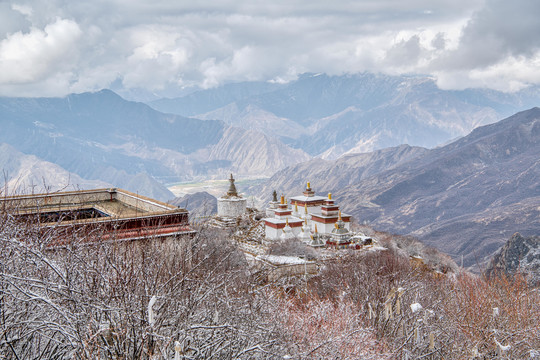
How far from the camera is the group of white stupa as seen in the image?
52531 mm

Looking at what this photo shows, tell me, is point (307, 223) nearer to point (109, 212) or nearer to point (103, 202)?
point (103, 202)

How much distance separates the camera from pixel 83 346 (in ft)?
31.2

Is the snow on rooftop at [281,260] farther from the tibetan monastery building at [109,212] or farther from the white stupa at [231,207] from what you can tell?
the white stupa at [231,207]

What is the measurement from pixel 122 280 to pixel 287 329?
23.3 feet

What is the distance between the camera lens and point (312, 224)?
2309 inches

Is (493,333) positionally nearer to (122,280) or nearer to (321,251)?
(122,280)

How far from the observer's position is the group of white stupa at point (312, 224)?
52.5 metres

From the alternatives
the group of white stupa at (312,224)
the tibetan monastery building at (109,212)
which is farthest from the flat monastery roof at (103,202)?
the group of white stupa at (312,224)

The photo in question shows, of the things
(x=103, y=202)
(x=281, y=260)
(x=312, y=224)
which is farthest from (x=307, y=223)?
(x=103, y=202)

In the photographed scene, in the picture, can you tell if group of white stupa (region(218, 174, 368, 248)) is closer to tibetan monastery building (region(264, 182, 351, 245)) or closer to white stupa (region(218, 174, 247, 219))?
tibetan monastery building (region(264, 182, 351, 245))

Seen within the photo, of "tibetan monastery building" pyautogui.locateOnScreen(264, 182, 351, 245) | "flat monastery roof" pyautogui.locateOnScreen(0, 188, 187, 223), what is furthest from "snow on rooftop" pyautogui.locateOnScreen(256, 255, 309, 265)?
"tibetan monastery building" pyautogui.locateOnScreen(264, 182, 351, 245)

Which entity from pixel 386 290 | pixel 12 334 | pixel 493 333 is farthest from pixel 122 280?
pixel 386 290

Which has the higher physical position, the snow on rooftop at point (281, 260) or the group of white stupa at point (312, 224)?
the group of white stupa at point (312, 224)

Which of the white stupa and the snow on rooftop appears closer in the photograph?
the snow on rooftop
